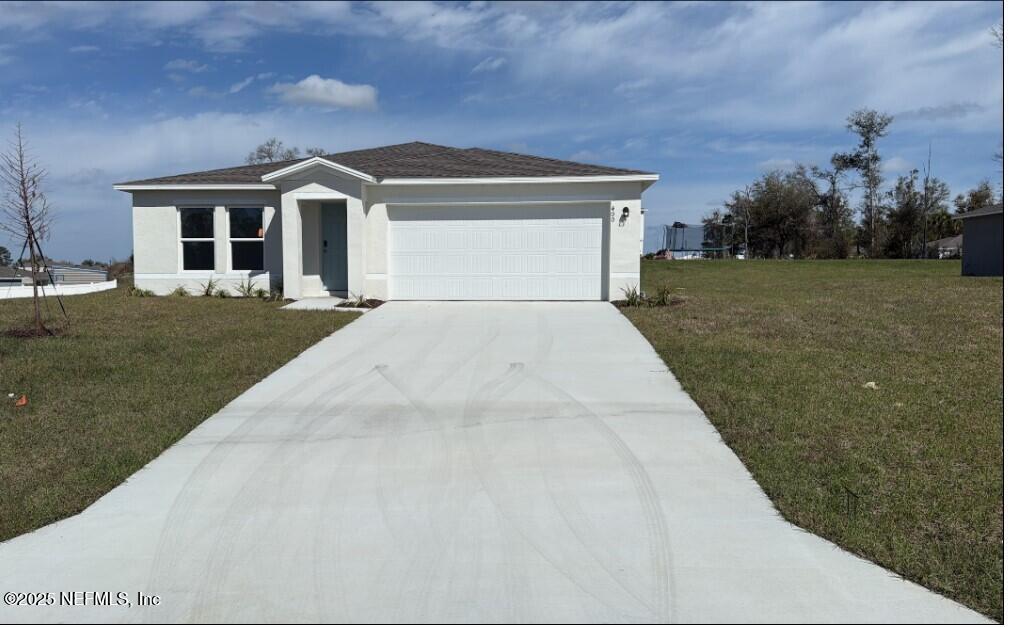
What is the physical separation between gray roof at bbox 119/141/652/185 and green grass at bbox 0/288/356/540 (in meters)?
4.21

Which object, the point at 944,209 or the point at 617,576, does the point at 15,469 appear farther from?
the point at 944,209

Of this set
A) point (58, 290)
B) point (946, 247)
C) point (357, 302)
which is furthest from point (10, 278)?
point (946, 247)

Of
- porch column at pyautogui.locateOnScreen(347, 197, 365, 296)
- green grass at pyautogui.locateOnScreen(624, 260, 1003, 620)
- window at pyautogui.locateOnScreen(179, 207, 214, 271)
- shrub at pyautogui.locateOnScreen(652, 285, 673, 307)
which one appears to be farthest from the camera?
window at pyautogui.locateOnScreen(179, 207, 214, 271)

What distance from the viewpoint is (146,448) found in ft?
21.3

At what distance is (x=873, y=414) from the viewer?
7.26 metres

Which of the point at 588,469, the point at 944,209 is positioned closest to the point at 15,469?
the point at 588,469

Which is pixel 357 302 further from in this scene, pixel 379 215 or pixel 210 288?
pixel 210 288

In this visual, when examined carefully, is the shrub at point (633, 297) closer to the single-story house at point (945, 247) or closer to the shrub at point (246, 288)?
the shrub at point (246, 288)

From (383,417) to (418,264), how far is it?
933 centimetres

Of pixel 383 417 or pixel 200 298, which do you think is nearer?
pixel 383 417

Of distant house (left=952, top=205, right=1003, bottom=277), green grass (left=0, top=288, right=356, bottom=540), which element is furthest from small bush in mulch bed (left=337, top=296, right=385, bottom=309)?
distant house (left=952, top=205, right=1003, bottom=277)

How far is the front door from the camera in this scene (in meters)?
17.4

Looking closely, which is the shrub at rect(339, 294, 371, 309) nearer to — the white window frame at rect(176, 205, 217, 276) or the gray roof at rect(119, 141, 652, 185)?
the gray roof at rect(119, 141, 652, 185)

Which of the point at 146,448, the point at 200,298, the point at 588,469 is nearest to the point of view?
the point at 588,469
